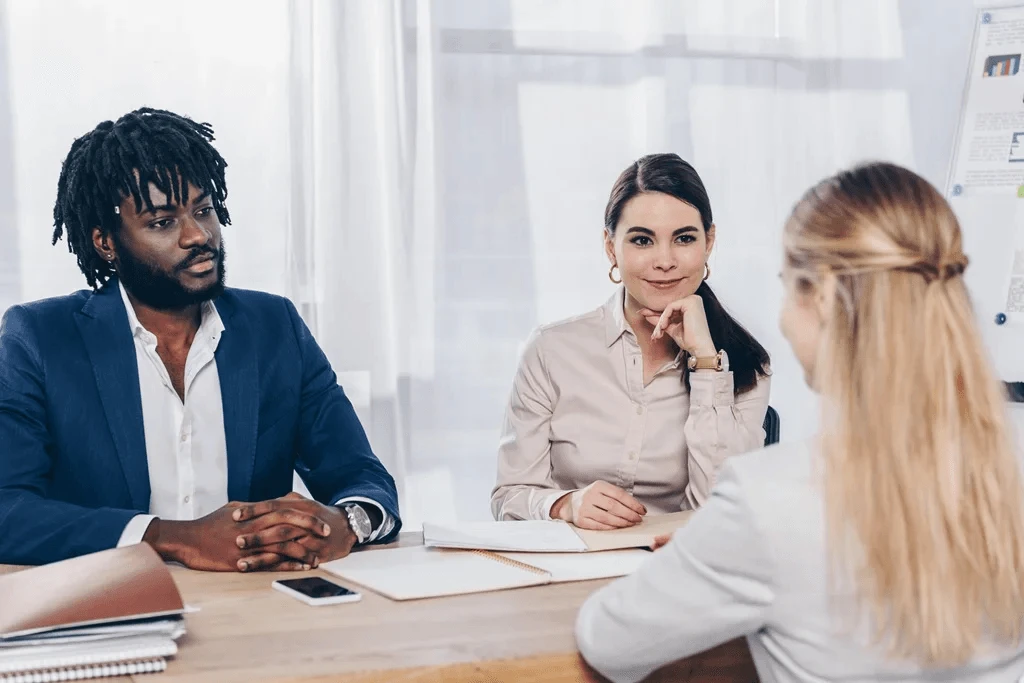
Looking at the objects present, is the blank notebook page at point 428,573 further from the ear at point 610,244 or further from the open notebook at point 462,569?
the ear at point 610,244

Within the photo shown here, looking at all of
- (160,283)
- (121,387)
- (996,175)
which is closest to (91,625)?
(121,387)

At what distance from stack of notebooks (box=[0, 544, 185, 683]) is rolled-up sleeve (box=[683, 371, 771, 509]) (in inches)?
44.0

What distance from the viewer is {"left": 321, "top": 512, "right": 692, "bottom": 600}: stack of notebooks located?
59.7 inches

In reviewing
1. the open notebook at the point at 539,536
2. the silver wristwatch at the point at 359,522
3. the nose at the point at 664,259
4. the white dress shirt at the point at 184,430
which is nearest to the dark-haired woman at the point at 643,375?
the nose at the point at 664,259

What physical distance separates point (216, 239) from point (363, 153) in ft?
3.74

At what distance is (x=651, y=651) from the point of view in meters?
1.17

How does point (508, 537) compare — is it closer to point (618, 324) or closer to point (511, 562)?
point (511, 562)

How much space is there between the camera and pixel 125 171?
6.75 ft

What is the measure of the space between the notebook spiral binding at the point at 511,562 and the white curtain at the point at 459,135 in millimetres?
1584

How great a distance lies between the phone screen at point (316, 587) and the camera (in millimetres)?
1456

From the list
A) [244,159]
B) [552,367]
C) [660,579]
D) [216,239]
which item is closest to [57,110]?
[244,159]

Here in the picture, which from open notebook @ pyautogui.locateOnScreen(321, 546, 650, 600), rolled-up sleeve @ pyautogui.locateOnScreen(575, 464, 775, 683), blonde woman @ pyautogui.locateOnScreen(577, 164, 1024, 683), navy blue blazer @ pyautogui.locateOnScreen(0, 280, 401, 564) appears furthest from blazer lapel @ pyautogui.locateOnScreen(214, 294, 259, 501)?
blonde woman @ pyautogui.locateOnScreen(577, 164, 1024, 683)

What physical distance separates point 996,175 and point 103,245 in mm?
2450

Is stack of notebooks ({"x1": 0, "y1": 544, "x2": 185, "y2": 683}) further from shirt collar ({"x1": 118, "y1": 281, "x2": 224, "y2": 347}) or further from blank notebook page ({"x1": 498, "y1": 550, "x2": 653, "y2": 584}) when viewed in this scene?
shirt collar ({"x1": 118, "y1": 281, "x2": 224, "y2": 347})
